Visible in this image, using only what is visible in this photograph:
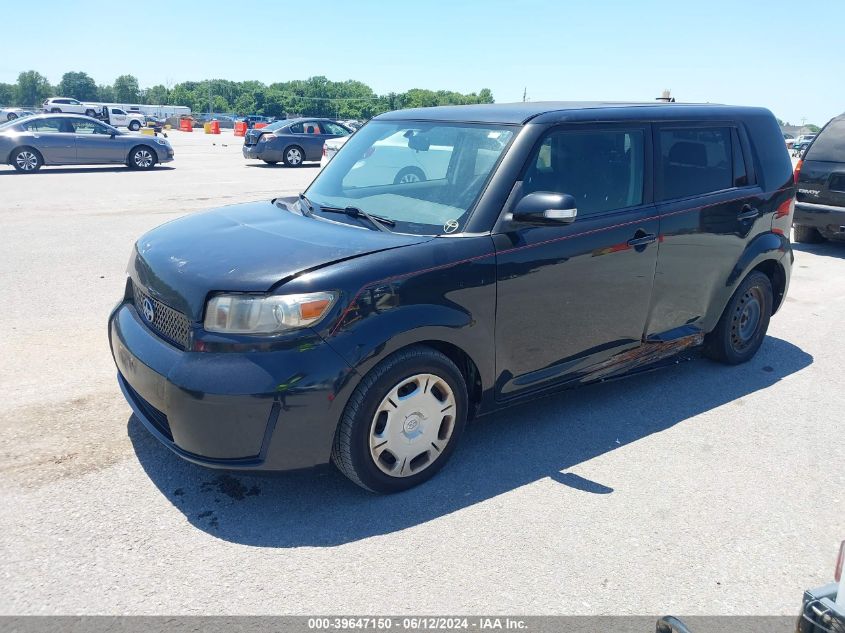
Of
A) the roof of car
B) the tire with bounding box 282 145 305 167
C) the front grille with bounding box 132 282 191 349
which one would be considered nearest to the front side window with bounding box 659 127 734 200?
the roof of car

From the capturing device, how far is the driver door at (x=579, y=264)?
3.78 meters

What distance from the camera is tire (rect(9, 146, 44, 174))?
1780cm

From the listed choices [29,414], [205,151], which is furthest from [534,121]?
[205,151]

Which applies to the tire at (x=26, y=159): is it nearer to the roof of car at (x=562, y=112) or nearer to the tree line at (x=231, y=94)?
the roof of car at (x=562, y=112)

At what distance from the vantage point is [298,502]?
3.47m

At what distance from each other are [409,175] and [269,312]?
1.70 metres

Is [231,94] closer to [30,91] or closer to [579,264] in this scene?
[30,91]

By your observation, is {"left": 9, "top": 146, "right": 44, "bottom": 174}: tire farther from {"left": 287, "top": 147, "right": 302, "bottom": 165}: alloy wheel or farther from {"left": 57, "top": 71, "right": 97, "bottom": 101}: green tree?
{"left": 57, "top": 71, "right": 97, "bottom": 101}: green tree

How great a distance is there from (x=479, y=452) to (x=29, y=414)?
8.73 feet

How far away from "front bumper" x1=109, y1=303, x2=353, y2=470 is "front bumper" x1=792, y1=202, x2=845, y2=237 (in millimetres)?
8600

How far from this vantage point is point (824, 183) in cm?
959

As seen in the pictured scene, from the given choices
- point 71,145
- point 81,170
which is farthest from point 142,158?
point 71,145

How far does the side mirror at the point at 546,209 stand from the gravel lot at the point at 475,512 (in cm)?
133

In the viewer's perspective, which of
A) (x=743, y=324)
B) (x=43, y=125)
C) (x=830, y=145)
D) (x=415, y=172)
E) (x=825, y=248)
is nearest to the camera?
(x=415, y=172)
